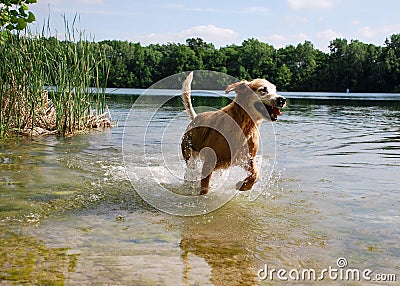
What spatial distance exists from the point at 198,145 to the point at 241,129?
37.7 inches

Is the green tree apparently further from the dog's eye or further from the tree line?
the tree line

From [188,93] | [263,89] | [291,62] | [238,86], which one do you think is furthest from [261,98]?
[291,62]

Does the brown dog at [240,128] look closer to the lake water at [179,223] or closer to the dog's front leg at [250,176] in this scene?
the dog's front leg at [250,176]

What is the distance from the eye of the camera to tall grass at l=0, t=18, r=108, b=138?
1120 centimetres

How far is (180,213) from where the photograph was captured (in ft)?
20.5

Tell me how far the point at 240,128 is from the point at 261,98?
0.53 meters

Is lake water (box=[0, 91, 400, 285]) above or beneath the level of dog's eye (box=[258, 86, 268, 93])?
beneath

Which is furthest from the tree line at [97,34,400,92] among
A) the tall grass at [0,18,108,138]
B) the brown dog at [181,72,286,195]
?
the brown dog at [181,72,286,195]

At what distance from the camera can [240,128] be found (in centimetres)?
668

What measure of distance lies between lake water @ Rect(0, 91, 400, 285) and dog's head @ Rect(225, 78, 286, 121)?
1.36 metres

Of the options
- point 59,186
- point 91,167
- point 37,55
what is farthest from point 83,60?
point 59,186

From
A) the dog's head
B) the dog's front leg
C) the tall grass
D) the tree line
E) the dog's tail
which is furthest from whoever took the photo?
the tree line

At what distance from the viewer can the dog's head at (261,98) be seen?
21.4 ft

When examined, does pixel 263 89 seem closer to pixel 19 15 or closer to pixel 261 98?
pixel 261 98
